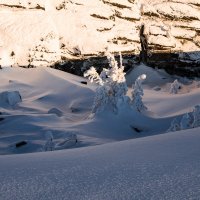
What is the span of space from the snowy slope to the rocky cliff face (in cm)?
2988

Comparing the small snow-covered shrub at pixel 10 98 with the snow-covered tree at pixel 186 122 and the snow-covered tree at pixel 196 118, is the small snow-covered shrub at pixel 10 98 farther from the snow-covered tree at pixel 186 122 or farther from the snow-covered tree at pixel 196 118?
the snow-covered tree at pixel 196 118

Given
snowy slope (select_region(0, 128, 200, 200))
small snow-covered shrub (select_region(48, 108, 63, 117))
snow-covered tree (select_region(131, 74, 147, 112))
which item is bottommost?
small snow-covered shrub (select_region(48, 108, 63, 117))

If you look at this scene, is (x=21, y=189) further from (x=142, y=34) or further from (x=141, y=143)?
(x=142, y=34)

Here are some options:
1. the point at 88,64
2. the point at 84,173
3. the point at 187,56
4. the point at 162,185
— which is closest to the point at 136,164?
the point at 84,173

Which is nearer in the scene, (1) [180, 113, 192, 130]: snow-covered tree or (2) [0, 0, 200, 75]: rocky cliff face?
(1) [180, 113, 192, 130]: snow-covered tree

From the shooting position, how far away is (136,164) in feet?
10.5

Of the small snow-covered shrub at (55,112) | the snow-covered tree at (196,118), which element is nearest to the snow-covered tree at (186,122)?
the snow-covered tree at (196,118)

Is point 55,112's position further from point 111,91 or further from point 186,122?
point 186,122

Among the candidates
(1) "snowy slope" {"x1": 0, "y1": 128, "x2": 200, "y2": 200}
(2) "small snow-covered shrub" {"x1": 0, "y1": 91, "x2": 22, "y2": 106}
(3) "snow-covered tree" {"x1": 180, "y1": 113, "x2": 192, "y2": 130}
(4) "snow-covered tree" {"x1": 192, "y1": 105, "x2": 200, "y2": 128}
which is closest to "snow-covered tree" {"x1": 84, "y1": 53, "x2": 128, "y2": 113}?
(3) "snow-covered tree" {"x1": 180, "y1": 113, "x2": 192, "y2": 130}

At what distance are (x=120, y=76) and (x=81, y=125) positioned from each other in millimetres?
3061

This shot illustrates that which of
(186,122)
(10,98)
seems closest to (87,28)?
(10,98)

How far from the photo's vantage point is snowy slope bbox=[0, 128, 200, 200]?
2.47m

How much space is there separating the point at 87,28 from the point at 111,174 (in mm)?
37618

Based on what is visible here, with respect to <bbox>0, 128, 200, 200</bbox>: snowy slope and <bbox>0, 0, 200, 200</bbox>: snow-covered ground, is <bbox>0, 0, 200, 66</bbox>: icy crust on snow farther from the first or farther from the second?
<bbox>0, 128, 200, 200</bbox>: snowy slope
